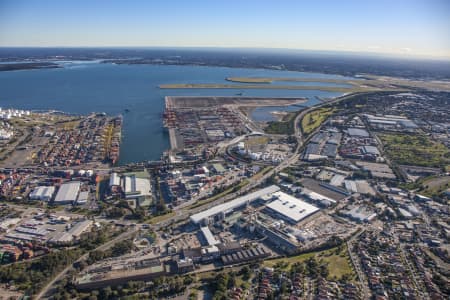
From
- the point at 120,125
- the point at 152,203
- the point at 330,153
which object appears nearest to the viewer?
the point at 152,203

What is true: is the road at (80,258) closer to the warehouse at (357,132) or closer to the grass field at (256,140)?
the grass field at (256,140)

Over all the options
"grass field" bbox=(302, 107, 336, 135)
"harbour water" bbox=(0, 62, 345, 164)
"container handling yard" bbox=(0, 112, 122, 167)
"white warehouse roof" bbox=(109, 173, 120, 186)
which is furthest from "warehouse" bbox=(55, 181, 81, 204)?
"grass field" bbox=(302, 107, 336, 135)

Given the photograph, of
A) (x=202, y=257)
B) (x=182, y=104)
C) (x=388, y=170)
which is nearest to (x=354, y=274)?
(x=202, y=257)

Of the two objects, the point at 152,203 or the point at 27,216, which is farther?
the point at 152,203

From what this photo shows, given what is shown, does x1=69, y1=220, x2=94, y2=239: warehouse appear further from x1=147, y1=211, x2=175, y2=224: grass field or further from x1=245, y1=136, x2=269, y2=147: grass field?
x1=245, y1=136, x2=269, y2=147: grass field

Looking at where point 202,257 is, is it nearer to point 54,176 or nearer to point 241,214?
point 241,214
